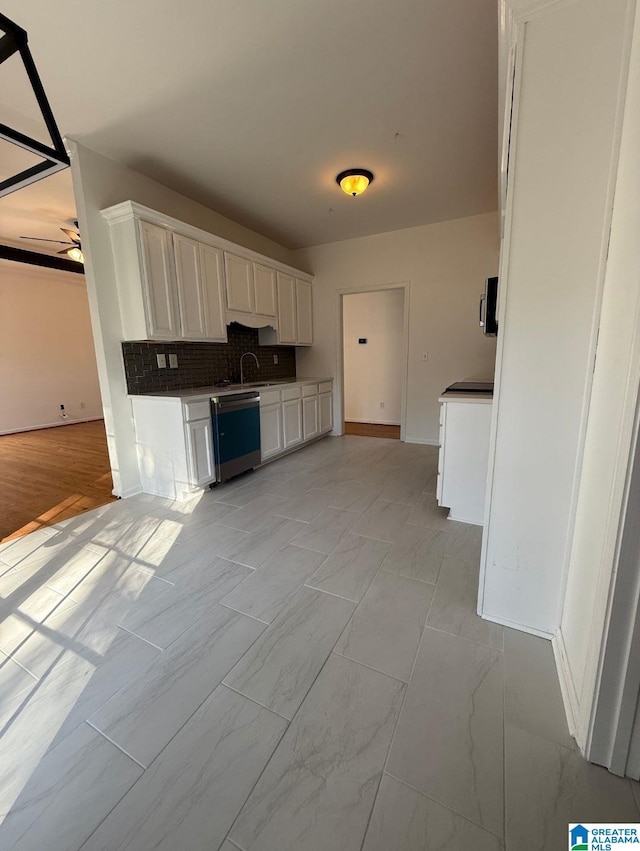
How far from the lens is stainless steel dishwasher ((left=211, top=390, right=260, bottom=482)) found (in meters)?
3.01

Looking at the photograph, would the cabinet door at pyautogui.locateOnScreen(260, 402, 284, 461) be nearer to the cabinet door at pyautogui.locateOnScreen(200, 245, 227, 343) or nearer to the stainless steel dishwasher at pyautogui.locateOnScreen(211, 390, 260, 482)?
the stainless steel dishwasher at pyautogui.locateOnScreen(211, 390, 260, 482)

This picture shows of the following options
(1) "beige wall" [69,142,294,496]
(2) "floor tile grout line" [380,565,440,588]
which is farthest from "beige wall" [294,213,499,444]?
(2) "floor tile grout line" [380,565,440,588]

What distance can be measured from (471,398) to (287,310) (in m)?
2.94

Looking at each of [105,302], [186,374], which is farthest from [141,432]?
[105,302]

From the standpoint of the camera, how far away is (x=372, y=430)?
5688mm

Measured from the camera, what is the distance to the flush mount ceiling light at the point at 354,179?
301 centimetres

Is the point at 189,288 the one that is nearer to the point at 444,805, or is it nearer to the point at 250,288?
the point at 250,288

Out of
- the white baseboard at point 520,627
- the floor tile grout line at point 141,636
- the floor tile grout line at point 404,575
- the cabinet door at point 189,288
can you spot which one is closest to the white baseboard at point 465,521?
the floor tile grout line at point 404,575

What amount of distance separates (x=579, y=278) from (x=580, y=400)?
1.39 ft

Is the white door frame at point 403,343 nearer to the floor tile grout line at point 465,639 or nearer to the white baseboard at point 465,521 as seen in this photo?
the white baseboard at point 465,521

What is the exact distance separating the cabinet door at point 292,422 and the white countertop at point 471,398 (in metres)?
1.98

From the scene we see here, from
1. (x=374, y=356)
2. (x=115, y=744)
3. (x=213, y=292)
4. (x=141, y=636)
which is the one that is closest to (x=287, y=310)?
(x=213, y=292)

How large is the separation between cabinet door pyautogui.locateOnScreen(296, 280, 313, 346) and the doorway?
1.13 meters

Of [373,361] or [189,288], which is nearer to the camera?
[189,288]
